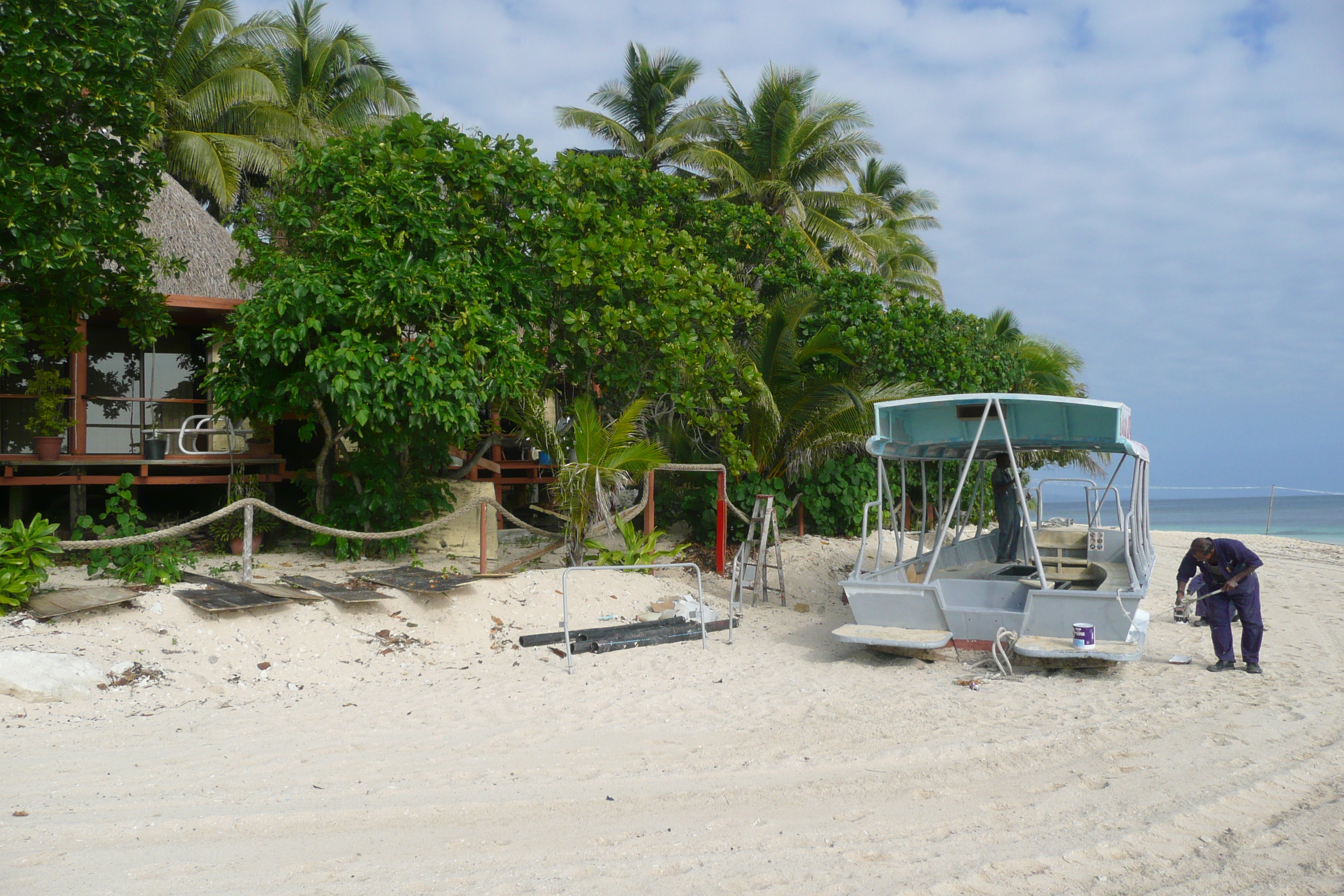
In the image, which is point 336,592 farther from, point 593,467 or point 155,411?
point 155,411

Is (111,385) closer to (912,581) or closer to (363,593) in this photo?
(363,593)

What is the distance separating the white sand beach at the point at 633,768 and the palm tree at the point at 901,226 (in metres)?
21.9

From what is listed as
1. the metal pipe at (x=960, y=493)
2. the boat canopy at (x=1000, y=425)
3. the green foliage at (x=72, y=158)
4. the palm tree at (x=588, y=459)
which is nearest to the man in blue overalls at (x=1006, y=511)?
the boat canopy at (x=1000, y=425)

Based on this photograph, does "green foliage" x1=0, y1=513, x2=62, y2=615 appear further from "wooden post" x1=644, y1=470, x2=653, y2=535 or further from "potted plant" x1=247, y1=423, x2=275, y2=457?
"wooden post" x1=644, y1=470, x2=653, y2=535

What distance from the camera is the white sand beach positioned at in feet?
12.6

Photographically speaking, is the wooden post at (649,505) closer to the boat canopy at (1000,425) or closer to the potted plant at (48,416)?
the boat canopy at (1000,425)

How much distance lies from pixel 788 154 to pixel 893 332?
33.9ft

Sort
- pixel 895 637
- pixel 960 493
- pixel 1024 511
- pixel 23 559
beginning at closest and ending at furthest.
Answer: pixel 23 559 → pixel 1024 511 → pixel 895 637 → pixel 960 493

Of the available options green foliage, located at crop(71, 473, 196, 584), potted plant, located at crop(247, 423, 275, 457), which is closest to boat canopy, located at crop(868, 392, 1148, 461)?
green foliage, located at crop(71, 473, 196, 584)

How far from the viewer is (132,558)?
27.9 ft

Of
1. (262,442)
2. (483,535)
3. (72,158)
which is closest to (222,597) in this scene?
(483,535)

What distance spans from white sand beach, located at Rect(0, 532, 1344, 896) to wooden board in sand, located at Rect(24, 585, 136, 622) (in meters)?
0.12

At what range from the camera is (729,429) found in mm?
12109

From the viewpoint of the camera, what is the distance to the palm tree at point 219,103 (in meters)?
20.0
